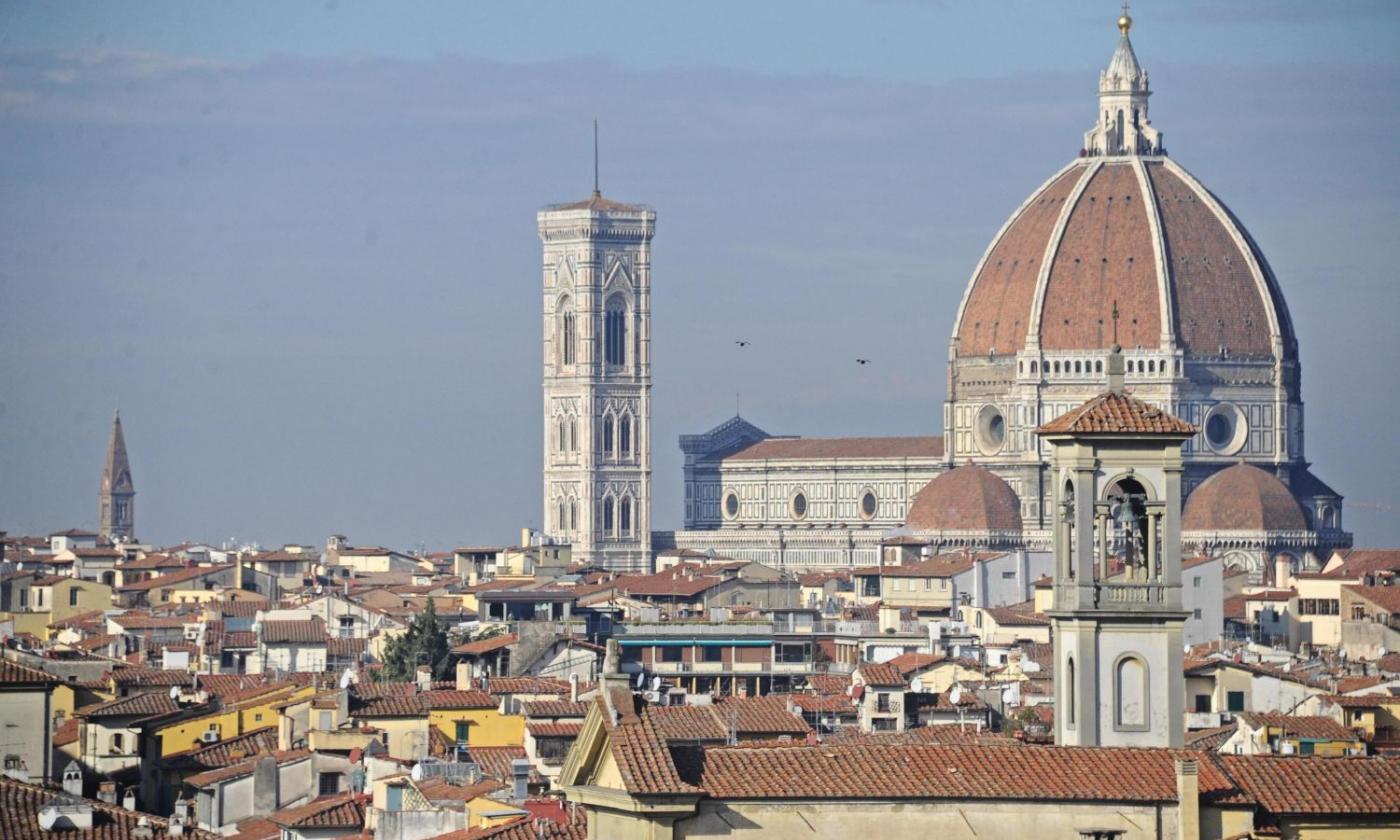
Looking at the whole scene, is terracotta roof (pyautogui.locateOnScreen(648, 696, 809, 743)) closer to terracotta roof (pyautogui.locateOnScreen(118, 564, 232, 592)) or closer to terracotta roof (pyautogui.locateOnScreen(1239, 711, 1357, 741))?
terracotta roof (pyautogui.locateOnScreen(1239, 711, 1357, 741))

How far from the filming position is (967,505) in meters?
150

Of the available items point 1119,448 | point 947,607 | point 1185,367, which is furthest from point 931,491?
point 1119,448

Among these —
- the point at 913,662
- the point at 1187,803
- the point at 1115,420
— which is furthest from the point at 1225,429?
the point at 1187,803

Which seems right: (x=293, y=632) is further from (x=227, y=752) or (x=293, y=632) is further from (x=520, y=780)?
(x=520, y=780)

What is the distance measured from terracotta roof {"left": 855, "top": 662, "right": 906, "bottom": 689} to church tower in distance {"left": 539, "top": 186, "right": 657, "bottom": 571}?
117 m

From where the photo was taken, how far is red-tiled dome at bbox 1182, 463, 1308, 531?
143625mm

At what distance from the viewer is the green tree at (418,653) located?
195 ft

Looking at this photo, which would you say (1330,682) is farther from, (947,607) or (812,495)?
(812,495)

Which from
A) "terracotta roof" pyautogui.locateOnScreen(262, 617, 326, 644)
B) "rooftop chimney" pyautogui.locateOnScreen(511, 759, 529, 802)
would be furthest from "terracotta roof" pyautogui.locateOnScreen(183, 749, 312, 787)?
"terracotta roof" pyautogui.locateOnScreen(262, 617, 326, 644)

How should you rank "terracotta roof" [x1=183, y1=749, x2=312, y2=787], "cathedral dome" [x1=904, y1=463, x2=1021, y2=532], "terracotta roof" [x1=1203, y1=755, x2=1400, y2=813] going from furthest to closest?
"cathedral dome" [x1=904, y1=463, x2=1021, y2=532] → "terracotta roof" [x1=183, y1=749, x2=312, y2=787] → "terracotta roof" [x1=1203, y1=755, x2=1400, y2=813]

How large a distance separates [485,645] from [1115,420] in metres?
34.9

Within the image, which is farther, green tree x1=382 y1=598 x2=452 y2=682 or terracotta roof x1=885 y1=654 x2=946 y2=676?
terracotta roof x1=885 y1=654 x2=946 y2=676

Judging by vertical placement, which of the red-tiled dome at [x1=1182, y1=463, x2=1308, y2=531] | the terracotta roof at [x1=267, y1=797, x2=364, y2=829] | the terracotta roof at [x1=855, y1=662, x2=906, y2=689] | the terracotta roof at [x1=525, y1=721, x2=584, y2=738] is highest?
A: the red-tiled dome at [x1=1182, y1=463, x2=1308, y2=531]

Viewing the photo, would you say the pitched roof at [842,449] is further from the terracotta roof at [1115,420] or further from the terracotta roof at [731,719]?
the terracotta roof at [1115,420]
